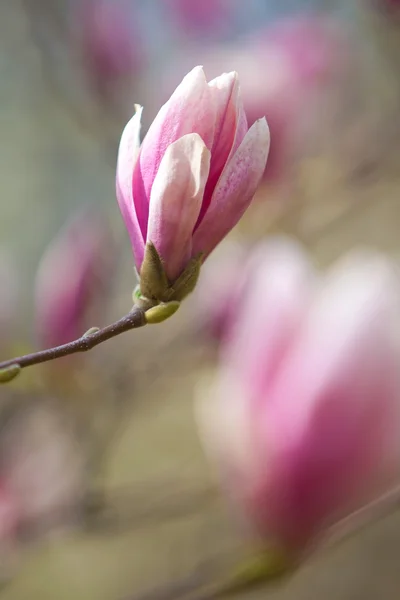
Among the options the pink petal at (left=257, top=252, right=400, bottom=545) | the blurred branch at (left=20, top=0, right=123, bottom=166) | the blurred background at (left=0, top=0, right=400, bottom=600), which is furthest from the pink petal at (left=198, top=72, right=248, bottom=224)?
the blurred branch at (left=20, top=0, right=123, bottom=166)

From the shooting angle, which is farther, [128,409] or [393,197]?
[393,197]

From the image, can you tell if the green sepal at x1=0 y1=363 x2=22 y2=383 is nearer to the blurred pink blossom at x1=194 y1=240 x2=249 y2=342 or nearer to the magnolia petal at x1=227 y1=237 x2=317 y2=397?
the magnolia petal at x1=227 y1=237 x2=317 y2=397

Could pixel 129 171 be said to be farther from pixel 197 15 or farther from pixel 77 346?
pixel 197 15

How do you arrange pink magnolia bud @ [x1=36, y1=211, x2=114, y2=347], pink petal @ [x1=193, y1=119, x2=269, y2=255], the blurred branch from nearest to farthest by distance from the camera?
pink petal @ [x1=193, y1=119, x2=269, y2=255] < pink magnolia bud @ [x1=36, y1=211, x2=114, y2=347] < the blurred branch

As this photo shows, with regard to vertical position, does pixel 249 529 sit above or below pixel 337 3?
below

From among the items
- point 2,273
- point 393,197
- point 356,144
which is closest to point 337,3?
point 356,144

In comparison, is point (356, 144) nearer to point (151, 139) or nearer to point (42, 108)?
point (151, 139)

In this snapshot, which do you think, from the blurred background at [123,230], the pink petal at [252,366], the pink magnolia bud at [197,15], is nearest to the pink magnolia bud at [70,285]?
the blurred background at [123,230]
